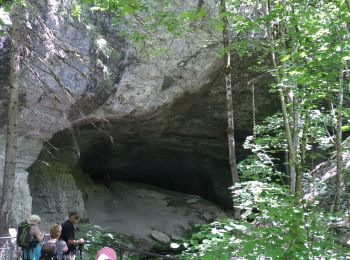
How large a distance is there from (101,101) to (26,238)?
19.2 ft

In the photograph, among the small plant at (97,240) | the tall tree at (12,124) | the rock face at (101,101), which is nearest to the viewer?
the tall tree at (12,124)

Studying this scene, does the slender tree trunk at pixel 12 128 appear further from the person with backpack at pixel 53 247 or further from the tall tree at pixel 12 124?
the person with backpack at pixel 53 247

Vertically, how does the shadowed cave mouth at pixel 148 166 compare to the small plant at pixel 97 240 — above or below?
above

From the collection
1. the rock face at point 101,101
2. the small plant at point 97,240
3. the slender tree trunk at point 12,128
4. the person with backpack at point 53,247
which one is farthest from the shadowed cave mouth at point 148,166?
the person with backpack at point 53,247

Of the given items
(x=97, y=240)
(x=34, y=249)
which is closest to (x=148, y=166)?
(x=97, y=240)

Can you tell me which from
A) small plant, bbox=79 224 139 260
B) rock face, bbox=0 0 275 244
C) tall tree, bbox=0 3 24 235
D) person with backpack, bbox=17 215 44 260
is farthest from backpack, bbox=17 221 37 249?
small plant, bbox=79 224 139 260

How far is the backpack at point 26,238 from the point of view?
5.00m

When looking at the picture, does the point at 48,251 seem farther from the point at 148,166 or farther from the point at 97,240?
the point at 148,166

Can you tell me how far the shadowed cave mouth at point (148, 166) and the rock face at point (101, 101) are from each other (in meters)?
0.12

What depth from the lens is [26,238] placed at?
5.01 metres

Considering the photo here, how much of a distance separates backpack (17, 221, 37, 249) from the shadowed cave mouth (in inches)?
377

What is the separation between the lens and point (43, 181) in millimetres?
12102

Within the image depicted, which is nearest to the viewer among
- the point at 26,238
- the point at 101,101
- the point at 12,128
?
the point at 26,238

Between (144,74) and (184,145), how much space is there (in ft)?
18.9
